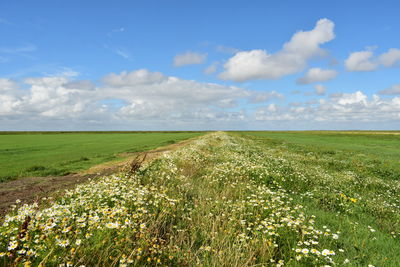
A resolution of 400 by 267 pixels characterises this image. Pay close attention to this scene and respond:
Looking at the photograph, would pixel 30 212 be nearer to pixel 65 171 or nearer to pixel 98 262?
pixel 98 262

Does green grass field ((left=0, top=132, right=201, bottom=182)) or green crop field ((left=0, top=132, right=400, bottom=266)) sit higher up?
green crop field ((left=0, top=132, right=400, bottom=266))

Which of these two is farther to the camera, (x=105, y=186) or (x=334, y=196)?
(x=334, y=196)

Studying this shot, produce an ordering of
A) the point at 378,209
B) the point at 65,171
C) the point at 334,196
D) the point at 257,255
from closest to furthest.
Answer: the point at 257,255
the point at 378,209
the point at 334,196
the point at 65,171

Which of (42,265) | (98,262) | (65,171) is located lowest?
(65,171)

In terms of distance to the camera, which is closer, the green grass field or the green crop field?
the green crop field

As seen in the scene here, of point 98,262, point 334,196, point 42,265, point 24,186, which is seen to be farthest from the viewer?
point 24,186

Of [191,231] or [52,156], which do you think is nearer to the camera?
[191,231]

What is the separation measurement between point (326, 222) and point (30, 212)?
7.25 meters

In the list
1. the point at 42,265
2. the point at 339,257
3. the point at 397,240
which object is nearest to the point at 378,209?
the point at 397,240

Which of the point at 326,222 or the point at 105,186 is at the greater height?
the point at 105,186

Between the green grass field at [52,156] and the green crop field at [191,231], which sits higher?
the green crop field at [191,231]

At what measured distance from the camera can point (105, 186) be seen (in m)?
6.47

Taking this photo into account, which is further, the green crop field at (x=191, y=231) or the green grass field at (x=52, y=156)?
the green grass field at (x=52, y=156)

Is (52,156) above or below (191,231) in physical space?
below
